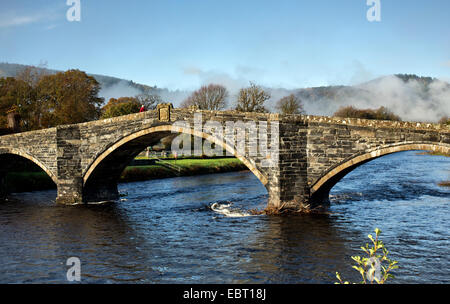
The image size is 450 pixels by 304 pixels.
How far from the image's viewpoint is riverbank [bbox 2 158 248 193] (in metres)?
33.2

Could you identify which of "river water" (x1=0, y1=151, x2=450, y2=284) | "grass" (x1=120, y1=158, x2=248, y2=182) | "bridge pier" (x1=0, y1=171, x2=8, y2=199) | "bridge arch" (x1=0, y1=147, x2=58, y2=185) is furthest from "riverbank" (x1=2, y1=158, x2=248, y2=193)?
"river water" (x1=0, y1=151, x2=450, y2=284)

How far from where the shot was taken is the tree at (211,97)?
70.2 meters

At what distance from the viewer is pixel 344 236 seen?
50.1 feet

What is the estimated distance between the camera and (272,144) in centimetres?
1881

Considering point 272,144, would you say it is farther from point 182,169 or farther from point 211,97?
point 211,97

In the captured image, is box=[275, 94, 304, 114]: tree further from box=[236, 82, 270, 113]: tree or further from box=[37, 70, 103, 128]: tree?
box=[37, 70, 103, 128]: tree

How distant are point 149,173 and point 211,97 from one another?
34.0 meters

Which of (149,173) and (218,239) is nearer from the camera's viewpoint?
(218,239)

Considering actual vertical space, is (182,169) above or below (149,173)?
above

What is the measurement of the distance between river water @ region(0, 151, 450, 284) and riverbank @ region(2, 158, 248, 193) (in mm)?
7106

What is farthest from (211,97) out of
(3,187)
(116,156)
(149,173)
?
(116,156)

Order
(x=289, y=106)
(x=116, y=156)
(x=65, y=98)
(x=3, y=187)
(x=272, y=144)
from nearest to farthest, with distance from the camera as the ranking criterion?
1. (x=272, y=144)
2. (x=116, y=156)
3. (x=3, y=187)
4. (x=65, y=98)
5. (x=289, y=106)
